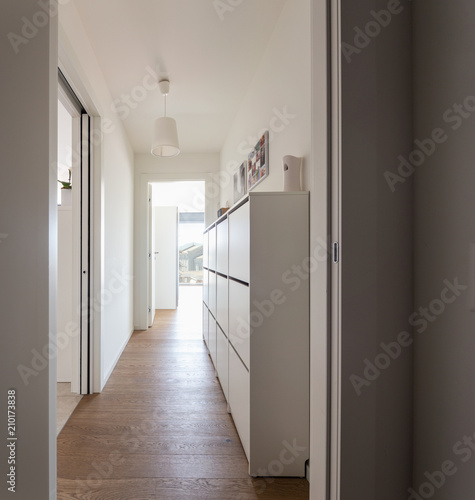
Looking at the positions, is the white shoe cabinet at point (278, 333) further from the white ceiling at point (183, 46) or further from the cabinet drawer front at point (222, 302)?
the white ceiling at point (183, 46)

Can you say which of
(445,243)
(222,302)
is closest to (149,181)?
(222,302)

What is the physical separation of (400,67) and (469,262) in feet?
1.43

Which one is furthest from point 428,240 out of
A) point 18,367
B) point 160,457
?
point 160,457

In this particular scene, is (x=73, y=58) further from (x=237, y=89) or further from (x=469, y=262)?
(x=469, y=262)

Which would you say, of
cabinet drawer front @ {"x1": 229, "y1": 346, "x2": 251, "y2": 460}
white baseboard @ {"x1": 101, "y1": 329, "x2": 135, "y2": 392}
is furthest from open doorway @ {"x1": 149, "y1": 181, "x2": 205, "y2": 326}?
cabinet drawer front @ {"x1": 229, "y1": 346, "x2": 251, "y2": 460}

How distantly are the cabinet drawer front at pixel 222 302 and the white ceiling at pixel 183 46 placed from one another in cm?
165

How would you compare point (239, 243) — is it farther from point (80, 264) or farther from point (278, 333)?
point (80, 264)

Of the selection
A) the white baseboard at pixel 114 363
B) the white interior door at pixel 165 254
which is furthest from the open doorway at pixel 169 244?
the white baseboard at pixel 114 363

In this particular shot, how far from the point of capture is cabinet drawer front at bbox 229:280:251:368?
1.39 metres

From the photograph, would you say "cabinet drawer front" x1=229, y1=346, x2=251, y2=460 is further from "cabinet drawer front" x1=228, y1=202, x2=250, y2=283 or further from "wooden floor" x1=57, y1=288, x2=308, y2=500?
"cabinet drawer front" x1=228, y1=202, x2=250, y2=283

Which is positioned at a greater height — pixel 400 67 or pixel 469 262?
pixel 400 67

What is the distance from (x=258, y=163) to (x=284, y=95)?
1.87 ft

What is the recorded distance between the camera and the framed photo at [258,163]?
82.4 inches

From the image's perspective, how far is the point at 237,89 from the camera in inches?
106
